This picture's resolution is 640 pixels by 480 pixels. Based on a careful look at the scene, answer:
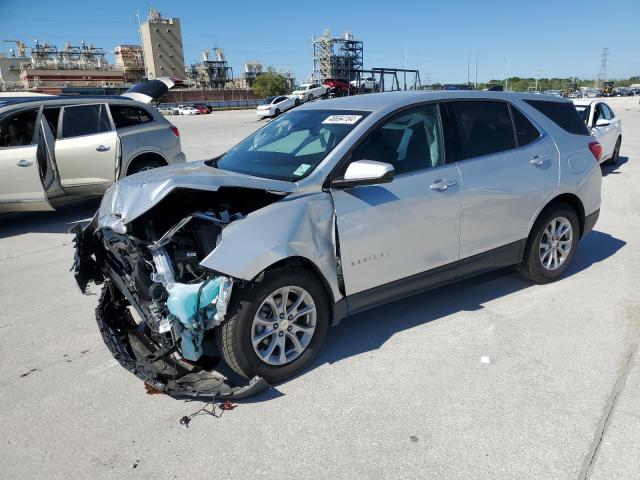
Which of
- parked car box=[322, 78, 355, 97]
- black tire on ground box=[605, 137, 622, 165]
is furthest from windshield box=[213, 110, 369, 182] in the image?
parked car box=[322, 78, 355, 97]

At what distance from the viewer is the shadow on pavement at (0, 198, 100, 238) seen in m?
7.18

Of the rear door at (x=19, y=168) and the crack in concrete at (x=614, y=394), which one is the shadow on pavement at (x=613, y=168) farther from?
the rear door at (x=19, y=168)

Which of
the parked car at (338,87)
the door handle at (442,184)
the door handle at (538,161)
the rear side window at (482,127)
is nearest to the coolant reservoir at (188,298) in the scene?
the door handle at (442,184)

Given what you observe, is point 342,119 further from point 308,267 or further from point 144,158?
point 144,158

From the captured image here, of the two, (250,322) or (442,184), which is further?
(442,184)

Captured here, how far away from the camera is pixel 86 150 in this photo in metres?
7.29

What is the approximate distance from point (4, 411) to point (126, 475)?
43.1 inches

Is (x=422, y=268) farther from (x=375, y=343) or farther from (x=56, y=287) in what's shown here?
(x=56, y=287)

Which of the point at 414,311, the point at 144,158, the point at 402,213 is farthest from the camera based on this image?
the point at 144,158

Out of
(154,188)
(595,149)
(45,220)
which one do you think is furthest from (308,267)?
(45,220)

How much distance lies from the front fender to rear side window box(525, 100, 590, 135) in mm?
2620

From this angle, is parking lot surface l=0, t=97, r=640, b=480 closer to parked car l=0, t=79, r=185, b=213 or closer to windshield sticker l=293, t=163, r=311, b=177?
windshield sticker l=293, t=163, r=311, b=177

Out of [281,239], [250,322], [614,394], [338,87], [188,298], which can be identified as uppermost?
[338,87]

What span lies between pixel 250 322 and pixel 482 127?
8.40ft
